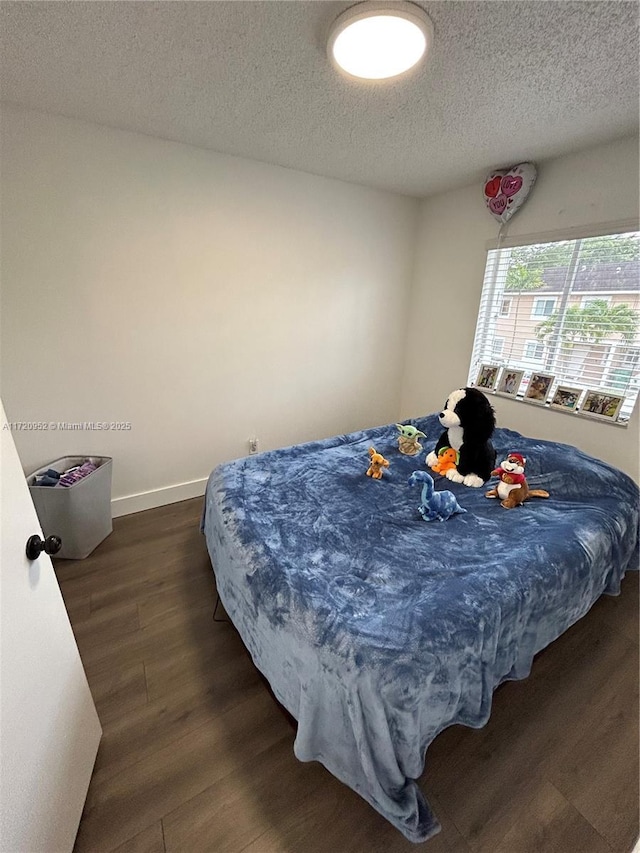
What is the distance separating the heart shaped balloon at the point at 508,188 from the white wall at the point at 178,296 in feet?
2.58

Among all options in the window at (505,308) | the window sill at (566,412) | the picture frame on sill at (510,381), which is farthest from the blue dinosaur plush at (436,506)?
the window at (505,308)

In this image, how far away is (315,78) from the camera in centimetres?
144

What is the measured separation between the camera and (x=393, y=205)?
2.95m

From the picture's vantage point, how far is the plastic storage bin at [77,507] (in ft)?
6.11

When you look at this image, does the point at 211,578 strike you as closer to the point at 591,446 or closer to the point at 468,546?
the point at 468,546

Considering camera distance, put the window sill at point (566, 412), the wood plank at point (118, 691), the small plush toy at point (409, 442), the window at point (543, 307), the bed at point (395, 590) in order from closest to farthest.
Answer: the bed at point (395, 590), the wood plank at point (118, 691), the window sill at point (566, 412), the small plush toy at point (409, 442), the window at point (543, 307)

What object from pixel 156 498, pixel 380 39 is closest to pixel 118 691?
pixel 156 498

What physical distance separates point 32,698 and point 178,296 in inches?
81.9

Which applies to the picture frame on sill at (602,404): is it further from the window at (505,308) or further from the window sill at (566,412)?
the window at (505,308)

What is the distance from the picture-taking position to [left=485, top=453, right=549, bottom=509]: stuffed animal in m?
1.66

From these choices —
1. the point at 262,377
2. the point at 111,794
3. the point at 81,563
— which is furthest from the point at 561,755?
the point at 262,377

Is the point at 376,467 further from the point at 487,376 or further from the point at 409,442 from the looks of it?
the point at 487,376

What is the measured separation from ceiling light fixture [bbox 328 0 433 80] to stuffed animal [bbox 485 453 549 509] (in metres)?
1.64

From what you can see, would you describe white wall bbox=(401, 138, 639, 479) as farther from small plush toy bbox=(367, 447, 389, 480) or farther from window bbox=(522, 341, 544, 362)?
small plush toy bbox=(367, 447, 389, 480)
